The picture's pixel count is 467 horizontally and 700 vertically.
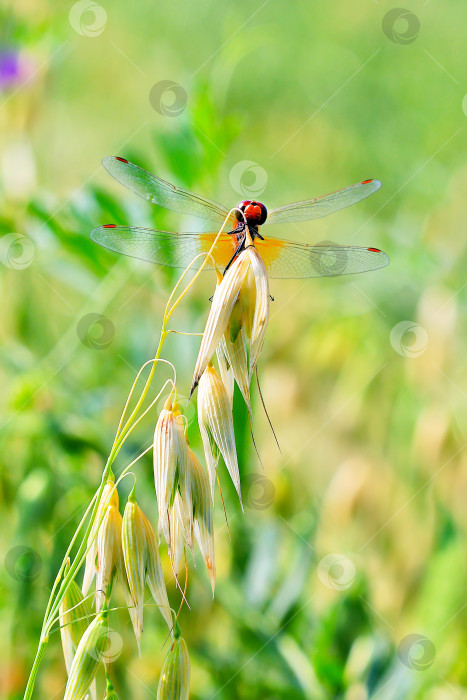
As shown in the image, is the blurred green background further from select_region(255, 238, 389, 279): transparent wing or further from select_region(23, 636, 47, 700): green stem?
select_region(23, 636, 47, 700): green stem

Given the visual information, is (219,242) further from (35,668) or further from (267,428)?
(267,428)

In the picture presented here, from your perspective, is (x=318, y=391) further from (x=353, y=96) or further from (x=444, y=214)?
(x=353, y=96)

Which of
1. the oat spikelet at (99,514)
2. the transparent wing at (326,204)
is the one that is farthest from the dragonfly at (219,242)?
the oat spikelet at (99,514)

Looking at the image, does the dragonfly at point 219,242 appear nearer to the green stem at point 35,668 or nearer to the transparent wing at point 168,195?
the transparent wing at point 168,195

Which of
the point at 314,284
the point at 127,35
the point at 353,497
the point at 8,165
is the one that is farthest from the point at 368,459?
the point at 127,35

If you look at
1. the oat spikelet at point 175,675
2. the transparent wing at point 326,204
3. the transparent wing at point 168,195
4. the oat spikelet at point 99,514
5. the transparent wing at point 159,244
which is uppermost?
the transparent wing at point 326,204
